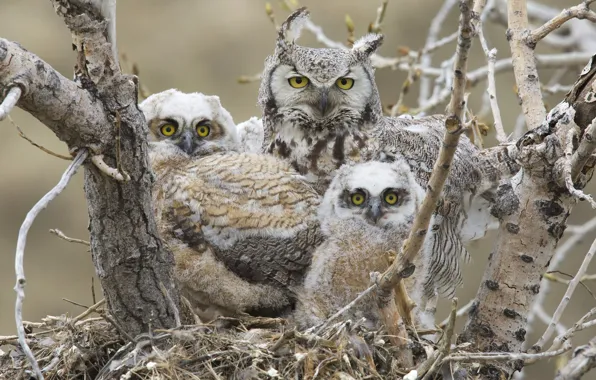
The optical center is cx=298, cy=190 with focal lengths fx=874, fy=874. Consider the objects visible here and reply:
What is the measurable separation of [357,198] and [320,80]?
0.48 meters

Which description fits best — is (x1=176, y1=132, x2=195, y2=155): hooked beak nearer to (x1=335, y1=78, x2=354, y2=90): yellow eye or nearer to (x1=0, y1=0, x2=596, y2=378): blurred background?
(x1=335, y1=78, x2=354, y2=90): yellow eye

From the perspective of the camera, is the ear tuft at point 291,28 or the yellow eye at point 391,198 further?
the ear tuft at point 291,28

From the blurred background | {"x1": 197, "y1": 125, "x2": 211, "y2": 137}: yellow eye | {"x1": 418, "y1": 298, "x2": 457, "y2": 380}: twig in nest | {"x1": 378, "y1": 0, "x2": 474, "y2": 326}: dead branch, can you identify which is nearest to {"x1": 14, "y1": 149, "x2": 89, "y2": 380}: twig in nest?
{"x1": 378, "y1": 0, "x2": 474, "y2": 326}: dead branch

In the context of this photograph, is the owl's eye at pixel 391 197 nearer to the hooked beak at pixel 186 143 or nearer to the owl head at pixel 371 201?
the owl head at pixel 371 201

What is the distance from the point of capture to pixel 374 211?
10.4 feet

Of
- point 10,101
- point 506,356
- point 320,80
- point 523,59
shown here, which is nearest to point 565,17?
point 523,59

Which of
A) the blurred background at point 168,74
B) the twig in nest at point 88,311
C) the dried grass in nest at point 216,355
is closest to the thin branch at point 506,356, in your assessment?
the dried grass in nest at point 216,355

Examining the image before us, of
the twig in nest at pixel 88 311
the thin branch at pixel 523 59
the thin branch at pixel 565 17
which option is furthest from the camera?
the thin branch at pixel 523 59

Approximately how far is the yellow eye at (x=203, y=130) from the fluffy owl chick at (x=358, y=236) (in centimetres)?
69

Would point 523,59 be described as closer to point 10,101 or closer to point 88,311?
point 88,311

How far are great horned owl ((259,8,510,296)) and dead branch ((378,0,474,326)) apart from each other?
0.76 metres

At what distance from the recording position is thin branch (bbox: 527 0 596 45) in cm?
284

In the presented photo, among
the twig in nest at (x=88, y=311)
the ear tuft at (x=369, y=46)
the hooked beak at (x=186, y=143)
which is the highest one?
the ear tuft at (x=369, y=46)

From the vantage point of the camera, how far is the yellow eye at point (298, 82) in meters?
3.39
